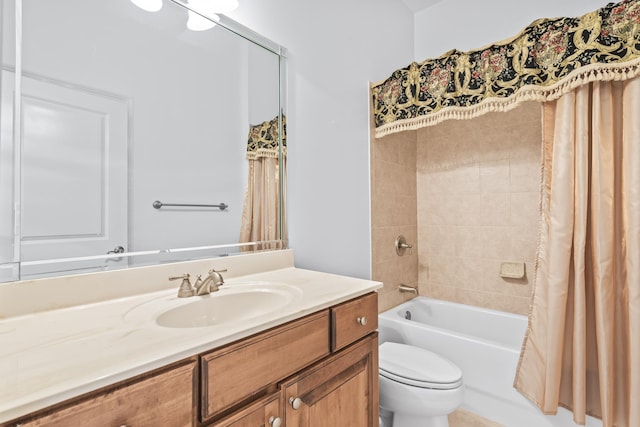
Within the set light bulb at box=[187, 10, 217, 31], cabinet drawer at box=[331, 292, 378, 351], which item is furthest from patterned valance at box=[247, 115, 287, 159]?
cabinet drawer at box=[331, 292, 378, 351]

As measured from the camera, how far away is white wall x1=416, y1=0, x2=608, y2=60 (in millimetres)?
1996

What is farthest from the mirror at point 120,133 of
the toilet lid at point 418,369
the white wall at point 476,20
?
the white wall at point 476,20

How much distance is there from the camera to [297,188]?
1610mm

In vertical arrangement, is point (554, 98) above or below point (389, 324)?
above

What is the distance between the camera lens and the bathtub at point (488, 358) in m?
1.52

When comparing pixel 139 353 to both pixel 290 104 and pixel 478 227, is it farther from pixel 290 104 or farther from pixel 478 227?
pixel 478 227

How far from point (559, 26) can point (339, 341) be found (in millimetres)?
1626

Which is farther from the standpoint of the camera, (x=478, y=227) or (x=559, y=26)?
(x=478, y=227)

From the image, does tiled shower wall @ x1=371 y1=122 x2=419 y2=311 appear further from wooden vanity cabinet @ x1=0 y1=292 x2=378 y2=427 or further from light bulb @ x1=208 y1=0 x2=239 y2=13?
light bulb @ x1=208 y1=0 x2=239 y2=13

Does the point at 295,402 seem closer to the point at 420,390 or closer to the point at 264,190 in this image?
the point at 420,390

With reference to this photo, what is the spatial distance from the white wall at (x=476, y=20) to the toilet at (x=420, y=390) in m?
2.16

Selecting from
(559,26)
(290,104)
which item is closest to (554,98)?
(559,26)

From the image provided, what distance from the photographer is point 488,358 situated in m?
1.60

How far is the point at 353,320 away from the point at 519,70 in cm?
139
